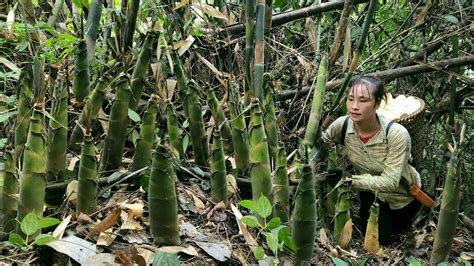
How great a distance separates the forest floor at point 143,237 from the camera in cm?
148

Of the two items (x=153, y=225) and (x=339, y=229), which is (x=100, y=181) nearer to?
(x=153, y=225)

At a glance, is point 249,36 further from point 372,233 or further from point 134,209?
point 372,233

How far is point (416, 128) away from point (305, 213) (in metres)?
1.42

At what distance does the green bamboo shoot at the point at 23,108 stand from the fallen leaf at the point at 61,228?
0.29 metres

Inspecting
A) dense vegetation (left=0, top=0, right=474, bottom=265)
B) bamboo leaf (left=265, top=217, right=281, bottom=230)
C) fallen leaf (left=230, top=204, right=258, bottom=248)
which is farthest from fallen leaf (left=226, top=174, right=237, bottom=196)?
bamboo leaf (left=265, top=217, right=281, bottom=230)

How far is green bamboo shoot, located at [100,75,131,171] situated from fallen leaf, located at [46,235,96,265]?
44 centimetres

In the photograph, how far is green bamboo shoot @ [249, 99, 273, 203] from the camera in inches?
69.6

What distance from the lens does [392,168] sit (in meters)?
2.56

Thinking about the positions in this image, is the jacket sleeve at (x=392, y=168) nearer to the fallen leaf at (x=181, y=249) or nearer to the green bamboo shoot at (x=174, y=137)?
the green bamboo shoot at (x=174, y=137)

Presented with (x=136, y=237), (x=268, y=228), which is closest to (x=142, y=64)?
(x=136, y=237)

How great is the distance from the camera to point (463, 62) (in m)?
3.15

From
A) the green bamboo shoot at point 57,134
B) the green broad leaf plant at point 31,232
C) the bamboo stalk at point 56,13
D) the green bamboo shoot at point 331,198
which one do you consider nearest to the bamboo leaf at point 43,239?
the green broad leaf plant at point 31,232

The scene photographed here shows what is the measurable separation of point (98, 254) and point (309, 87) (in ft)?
5.73

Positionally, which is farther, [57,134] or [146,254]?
[57,134]
